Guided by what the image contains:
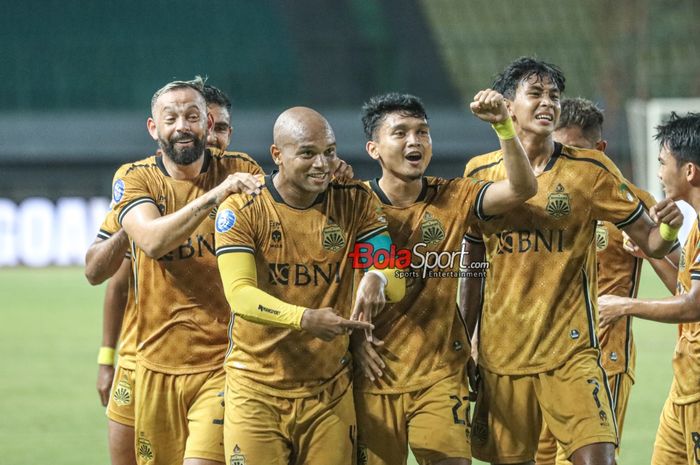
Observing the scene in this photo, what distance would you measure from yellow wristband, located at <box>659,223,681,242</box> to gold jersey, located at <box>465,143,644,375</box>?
0.64 ft

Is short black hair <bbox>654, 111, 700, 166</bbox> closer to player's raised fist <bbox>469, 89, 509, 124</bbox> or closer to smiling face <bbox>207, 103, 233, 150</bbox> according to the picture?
player's raised fist <bbox>469, 89, 509, 124</bbox>

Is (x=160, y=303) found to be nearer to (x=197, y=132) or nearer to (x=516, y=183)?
(x=197, y=132)

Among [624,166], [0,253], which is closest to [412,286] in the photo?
[0,253]

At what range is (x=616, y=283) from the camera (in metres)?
6.61

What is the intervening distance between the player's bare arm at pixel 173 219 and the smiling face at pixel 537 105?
1454mm

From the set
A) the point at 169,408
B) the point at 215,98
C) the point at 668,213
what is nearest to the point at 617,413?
the point at 668,213

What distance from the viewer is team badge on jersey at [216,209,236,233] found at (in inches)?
202

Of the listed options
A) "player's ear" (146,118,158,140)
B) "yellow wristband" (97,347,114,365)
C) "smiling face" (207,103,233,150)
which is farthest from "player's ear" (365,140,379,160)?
"yellow wristband" (97,347,114,365)

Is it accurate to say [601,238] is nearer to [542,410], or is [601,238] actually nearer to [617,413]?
[617,413]

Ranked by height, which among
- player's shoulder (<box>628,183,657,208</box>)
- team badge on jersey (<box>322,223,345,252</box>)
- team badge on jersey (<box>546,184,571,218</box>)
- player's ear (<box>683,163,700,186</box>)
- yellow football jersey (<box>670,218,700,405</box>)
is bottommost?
yellow football jersey (<box>670,218,700,405</box>)

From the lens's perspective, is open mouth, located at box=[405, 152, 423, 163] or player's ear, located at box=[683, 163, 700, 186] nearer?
open mouth, located at box=[405, 152, 423, 163]

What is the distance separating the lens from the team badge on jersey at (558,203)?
571cm

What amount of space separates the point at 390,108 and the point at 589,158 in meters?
1.08

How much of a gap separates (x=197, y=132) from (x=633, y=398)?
6.78m
